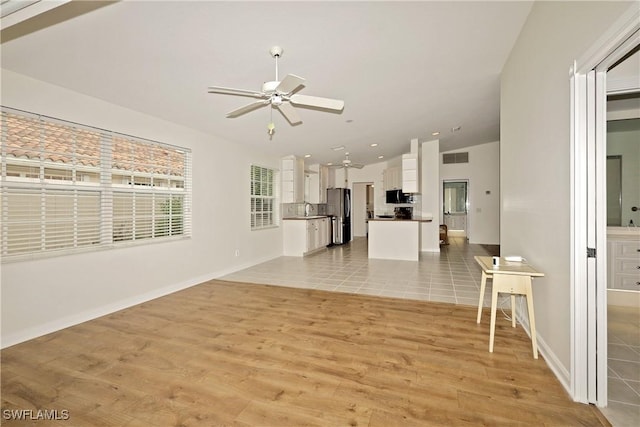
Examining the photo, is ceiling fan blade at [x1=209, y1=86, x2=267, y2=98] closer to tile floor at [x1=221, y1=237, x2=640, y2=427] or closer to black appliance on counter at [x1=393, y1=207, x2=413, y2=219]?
tile floor at [x1=221, y1=237, x2=640, y2=427]

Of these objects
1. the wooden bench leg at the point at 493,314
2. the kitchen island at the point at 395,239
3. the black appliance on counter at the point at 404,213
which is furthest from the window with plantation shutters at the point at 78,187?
the black appliance on counter at the point at 404,213

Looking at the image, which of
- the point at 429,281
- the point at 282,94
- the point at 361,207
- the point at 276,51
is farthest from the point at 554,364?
the point at 361,207

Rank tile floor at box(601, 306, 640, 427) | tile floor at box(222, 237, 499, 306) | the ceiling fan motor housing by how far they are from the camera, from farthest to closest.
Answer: tile floor at box(222, 237, 499, 306)
the ceiling fan motor housing
tile floor at box(601, 306, 640, 427)

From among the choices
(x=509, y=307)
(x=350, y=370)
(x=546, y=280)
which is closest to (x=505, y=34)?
(x=546, y=280)

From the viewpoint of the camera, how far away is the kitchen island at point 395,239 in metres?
6.92

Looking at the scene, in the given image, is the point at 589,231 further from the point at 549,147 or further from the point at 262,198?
the point at 262,198

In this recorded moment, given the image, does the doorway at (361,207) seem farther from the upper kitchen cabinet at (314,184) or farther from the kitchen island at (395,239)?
the kitchen island at (395,239)

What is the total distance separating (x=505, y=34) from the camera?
9.63 feet

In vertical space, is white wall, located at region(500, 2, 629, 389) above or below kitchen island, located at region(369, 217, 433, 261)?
above

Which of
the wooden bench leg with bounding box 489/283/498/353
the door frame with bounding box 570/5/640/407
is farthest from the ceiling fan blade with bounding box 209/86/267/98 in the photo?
the wooden bench leg with bounding box 489/283/498/353

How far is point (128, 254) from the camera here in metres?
3.91

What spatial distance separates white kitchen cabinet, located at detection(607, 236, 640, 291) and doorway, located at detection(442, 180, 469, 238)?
6239 millimetres

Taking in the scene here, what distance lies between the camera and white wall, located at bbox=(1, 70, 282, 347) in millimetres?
2895

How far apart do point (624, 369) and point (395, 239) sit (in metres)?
4.95
